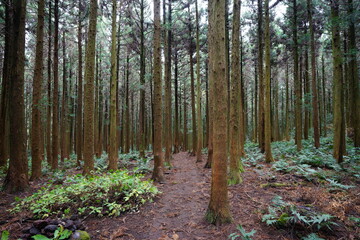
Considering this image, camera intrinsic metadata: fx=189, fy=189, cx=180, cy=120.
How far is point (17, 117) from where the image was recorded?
6488 mm

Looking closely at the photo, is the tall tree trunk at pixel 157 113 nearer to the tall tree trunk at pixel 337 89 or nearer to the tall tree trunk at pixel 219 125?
the tall tree trunk at pixel 219 125

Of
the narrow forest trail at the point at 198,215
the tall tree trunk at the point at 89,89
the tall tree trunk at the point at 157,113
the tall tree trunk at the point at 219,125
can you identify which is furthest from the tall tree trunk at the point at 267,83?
the tall tree trunk at the point at 89,89

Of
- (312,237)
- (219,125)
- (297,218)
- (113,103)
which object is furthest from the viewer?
(113,103)

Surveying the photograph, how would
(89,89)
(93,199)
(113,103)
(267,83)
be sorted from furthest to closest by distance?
1. (113,103)
2. (267,83)
3. (89,89)
4. (93,199)

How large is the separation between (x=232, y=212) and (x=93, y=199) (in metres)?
3.46

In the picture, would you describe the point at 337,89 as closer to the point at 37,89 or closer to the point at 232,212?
the point at 232,212

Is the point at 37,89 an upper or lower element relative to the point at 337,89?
upper

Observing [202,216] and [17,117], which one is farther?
[17,117]

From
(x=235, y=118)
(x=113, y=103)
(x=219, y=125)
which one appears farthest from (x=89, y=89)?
(x=219, y=125)

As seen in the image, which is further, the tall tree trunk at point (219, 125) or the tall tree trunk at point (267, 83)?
the tall tree trunk at point (267, 83)

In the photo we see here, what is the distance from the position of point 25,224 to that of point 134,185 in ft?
8.10

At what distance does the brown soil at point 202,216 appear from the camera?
136 inches

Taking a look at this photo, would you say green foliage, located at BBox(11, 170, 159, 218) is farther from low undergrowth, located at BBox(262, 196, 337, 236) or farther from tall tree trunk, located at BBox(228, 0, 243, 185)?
low undergrowth, located at BBox(262, 196, 337, 236)

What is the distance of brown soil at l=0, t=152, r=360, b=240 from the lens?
11.3 feet
